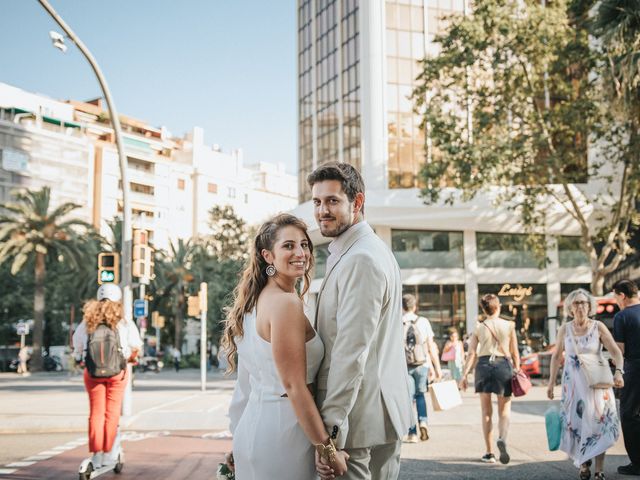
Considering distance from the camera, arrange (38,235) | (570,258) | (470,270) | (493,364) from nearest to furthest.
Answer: (493,364) → (470,270) → (38,235) → (570,258)

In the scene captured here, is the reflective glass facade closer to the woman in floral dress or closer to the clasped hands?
the woman in floral dress

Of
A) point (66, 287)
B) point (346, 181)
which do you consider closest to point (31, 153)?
point (66, 287)

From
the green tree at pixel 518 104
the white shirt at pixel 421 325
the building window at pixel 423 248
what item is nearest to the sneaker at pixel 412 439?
the white shirt at pixel 421 325

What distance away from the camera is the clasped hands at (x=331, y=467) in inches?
110

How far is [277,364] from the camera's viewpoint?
111 inches

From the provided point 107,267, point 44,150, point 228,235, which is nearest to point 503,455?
point 107,267

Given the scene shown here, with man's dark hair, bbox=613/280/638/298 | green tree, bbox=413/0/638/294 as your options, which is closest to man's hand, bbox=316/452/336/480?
man's dark hair, bbox=613/280/638/298

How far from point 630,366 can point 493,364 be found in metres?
1.48

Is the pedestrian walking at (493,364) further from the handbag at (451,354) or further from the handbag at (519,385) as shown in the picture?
the handbag at (451,354)

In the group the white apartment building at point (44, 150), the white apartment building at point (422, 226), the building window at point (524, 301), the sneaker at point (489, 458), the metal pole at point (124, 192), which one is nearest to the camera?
the sneaker at point (489, 458)

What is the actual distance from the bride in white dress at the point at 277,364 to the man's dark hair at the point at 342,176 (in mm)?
232

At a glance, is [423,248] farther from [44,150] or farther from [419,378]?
[44,150]

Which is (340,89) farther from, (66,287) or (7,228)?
(66,287)

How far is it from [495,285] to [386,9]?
16715 millimetres
